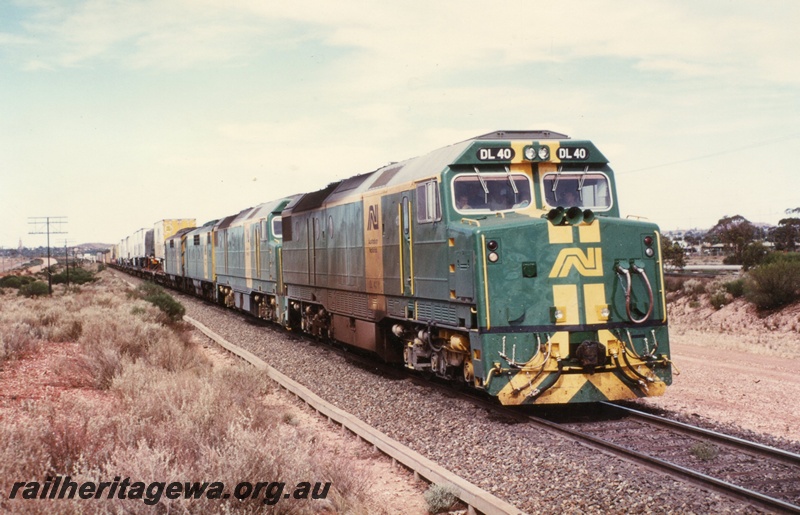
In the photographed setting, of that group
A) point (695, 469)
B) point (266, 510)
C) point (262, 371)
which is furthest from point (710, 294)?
point (266, 510)

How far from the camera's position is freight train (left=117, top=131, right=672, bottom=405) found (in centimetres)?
904

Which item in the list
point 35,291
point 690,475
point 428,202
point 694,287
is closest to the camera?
point 690,475

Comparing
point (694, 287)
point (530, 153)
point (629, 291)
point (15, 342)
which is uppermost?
point (530, 153)

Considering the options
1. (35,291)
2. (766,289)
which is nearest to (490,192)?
(766,289)

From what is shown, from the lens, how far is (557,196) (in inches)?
402

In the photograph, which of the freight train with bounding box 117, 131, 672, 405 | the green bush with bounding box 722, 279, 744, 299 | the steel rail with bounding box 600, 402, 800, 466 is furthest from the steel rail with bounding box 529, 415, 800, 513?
the green bush with bounding box 722, 279, 744, 299

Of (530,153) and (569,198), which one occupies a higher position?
(530,153)

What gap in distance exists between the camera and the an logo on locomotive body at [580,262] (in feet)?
30.2

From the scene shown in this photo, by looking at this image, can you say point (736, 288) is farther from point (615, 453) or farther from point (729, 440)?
point (615, 453)

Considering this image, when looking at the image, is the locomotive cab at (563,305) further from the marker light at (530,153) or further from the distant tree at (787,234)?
the distant tree at (787,234)

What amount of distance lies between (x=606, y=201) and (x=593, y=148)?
785 mm

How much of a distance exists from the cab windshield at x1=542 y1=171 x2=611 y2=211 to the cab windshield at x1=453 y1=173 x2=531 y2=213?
33 centimetres

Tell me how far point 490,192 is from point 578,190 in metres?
1.29

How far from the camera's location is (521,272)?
9148 millimetres
